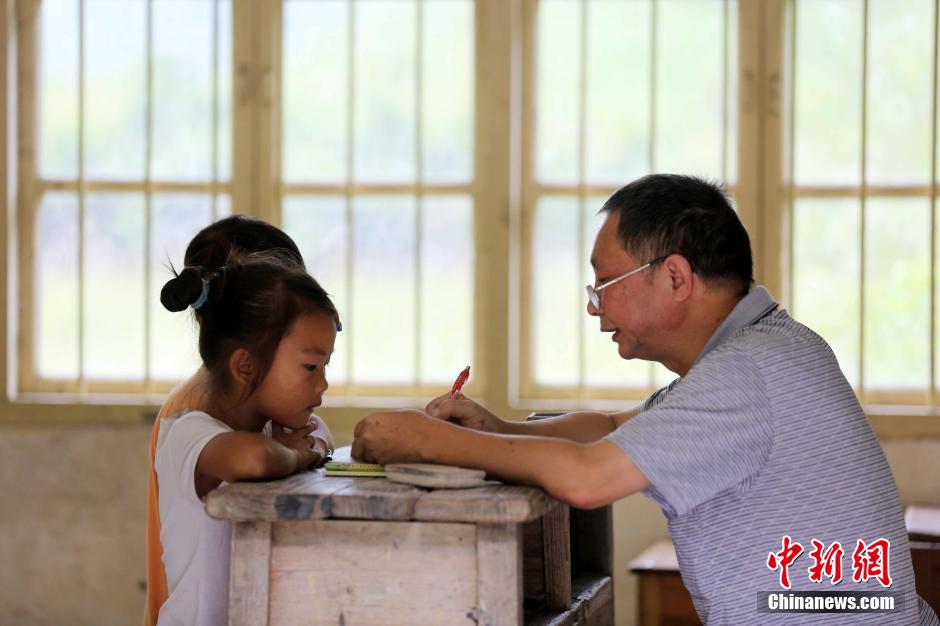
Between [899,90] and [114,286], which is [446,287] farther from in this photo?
[899,90]

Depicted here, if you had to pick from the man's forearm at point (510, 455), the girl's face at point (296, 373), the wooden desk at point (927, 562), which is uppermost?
the girl's face at point (296, 373)

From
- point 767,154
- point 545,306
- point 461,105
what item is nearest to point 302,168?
point 461,105

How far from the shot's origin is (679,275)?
7.25 feet

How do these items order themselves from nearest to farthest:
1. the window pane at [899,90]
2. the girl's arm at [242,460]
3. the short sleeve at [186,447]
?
the girl's arm at [242,460], the short sleeve at [186,447], the window pane at [899,90]

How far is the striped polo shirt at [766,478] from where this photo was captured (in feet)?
6.16

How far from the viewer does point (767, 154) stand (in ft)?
14.0

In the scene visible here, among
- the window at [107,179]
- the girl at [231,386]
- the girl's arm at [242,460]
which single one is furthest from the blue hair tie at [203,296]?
the window at [107,179]

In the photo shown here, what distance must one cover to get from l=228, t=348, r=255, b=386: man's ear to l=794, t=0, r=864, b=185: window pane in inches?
110

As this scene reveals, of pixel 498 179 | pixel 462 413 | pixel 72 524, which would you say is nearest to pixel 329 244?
pixel 498 179

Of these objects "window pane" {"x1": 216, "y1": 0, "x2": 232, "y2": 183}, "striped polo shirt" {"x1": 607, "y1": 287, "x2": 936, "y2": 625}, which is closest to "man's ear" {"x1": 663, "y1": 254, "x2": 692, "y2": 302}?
"striped polo shirt" {"x1": 607, "y1": 287, "x2": 936, "y2": 625}

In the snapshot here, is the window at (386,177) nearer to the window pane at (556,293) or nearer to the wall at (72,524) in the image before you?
the window pane at (556,293)

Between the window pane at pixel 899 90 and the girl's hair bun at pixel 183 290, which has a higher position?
the window pane at pixel 899 90

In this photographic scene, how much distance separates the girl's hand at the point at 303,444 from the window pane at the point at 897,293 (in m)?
2.64

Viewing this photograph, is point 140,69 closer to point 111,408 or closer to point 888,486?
point 111,408
